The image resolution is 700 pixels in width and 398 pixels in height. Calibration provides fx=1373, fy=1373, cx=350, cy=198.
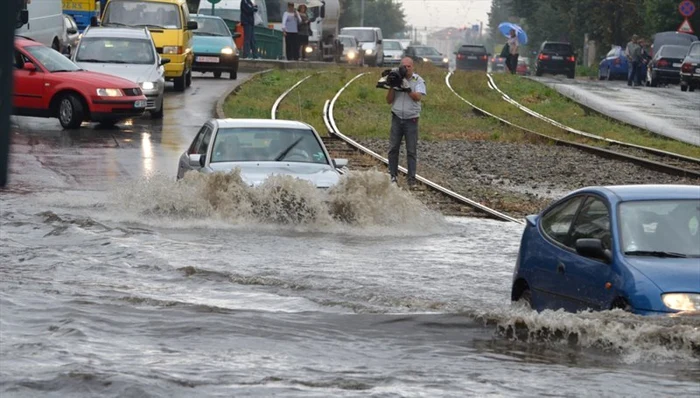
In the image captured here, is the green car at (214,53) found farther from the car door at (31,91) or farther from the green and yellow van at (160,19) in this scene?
the car door at (31,91)

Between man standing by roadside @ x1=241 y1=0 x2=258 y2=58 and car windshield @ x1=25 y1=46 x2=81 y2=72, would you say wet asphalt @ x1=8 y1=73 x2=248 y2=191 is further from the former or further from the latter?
man standing by roadside @ x1=241 y1=0 x2=258 y2=58

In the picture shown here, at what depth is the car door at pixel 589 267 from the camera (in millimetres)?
8203

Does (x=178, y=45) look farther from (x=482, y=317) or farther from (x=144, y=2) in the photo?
(x=482, y=317)

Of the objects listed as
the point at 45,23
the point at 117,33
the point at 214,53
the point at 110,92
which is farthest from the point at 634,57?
the point at 110,92

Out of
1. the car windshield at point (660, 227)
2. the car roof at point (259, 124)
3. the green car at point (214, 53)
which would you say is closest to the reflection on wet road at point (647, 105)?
the green car at point (214, 53)

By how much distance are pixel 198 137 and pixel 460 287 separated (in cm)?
597

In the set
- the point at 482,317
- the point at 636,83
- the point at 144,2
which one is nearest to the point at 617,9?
the point at 636,83

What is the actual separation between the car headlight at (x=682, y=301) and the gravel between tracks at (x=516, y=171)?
32.2 ft

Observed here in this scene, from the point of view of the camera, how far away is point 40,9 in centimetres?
3669

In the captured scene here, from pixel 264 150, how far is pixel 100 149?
325 inches

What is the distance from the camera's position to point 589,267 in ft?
27.6

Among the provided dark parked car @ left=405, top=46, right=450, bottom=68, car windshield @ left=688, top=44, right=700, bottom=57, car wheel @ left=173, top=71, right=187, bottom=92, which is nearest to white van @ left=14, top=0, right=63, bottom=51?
car wheel @ left=173, top=71, right=187, bottom=92

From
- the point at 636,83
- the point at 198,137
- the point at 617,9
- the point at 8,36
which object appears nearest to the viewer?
the point at 8,36

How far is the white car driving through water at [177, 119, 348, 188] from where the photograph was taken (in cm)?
1574
